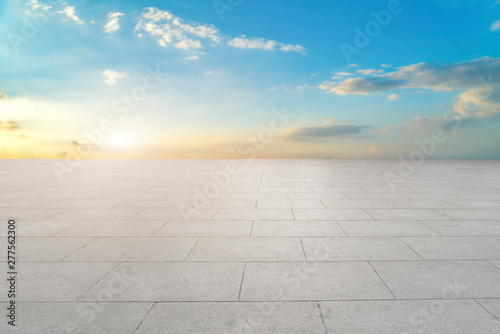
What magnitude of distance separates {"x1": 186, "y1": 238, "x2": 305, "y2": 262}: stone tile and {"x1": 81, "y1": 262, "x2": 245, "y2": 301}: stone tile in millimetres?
307

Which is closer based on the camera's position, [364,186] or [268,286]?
[268,286]

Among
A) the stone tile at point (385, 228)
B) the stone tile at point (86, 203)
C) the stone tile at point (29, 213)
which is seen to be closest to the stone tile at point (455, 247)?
the stone tile at point (385, 228)

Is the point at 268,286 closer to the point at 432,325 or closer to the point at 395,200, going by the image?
the point at 432,325

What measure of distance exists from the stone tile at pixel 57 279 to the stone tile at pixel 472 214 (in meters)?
8.08

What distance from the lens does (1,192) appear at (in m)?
11.3

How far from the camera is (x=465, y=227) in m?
6.77

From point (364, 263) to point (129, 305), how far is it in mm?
3450

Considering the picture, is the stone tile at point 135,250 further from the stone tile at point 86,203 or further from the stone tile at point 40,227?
the stone tile at point 86,203

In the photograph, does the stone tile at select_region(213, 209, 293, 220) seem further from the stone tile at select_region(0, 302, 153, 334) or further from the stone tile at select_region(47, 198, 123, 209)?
the stone tile at select_region(0, 302, 153, 334)

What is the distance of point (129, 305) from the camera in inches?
142

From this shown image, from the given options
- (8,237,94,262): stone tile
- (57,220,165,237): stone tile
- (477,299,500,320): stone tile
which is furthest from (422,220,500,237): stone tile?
(8,237,94,262): stone tile

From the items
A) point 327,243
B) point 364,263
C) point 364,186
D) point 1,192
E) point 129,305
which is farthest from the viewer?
point 364,186

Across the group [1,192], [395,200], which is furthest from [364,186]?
[1,192]

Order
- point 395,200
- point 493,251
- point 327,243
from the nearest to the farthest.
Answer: point 493,251, point 327,243, point 395,200
